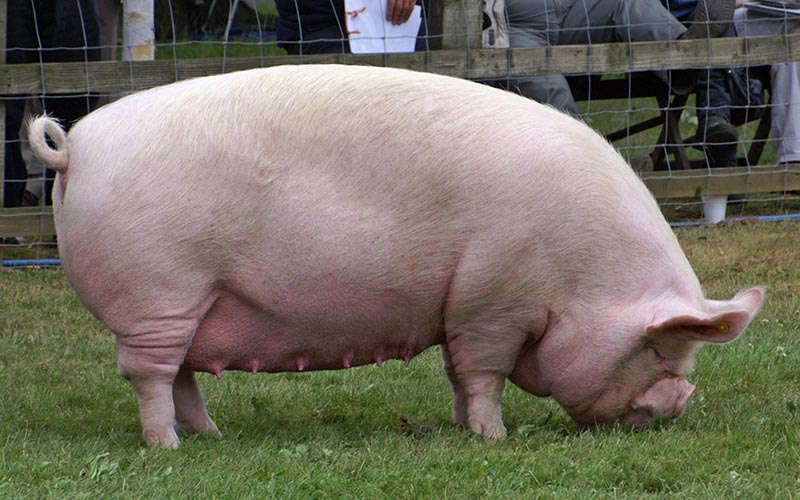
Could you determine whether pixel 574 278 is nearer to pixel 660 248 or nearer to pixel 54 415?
pixel 660 248

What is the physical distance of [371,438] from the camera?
460 cm

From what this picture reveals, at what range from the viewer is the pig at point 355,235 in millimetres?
4305

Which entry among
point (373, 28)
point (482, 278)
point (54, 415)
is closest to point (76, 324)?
point (54, 415)

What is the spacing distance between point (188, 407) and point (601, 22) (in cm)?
534

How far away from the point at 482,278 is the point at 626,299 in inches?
19.8

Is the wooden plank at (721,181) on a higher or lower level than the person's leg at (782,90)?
lower

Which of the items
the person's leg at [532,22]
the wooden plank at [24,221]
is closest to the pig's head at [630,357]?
the wooden plank at [24,221]

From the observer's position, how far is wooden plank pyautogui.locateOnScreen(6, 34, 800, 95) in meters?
7.66

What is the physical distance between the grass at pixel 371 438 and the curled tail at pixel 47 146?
95 centimetres

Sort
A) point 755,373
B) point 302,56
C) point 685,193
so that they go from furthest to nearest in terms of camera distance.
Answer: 1. point 685,193
2. point 302,56
3. point 755,373

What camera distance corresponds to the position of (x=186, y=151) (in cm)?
431

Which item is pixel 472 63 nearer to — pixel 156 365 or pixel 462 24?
pixel 462 24

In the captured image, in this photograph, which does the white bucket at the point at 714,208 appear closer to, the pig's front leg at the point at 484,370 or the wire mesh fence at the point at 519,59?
the wire mesh fence at the point at 519,59

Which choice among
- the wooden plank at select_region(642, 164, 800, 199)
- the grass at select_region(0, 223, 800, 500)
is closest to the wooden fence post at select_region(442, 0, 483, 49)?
the wooden plank at select_region(642, 164, 800, 199)
